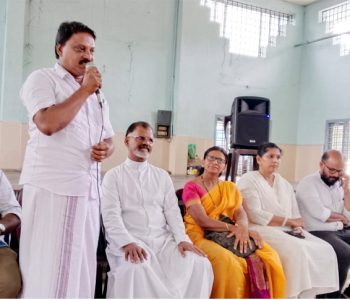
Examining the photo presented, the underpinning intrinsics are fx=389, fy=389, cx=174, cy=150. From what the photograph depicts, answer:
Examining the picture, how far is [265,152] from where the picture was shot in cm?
296

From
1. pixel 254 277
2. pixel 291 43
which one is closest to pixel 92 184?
pixel 254 277

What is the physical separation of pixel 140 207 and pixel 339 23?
790 cm

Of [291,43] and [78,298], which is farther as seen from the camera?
[291,43]

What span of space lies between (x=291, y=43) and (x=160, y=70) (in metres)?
3.50

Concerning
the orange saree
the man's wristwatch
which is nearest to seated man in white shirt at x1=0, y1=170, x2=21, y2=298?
the man's wristwatch

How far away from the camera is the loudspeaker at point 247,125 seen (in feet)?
19.4

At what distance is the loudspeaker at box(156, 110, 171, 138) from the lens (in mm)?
7991

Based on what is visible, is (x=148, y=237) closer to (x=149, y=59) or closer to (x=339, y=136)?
(x=149, y=59)

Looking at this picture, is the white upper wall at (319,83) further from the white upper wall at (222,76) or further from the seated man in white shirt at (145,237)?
the seated man in white shirt at (145,237)

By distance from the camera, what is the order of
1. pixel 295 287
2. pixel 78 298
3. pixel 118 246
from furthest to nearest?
1. pixel 295 287
2. pixel 118 246
3. pixel 78 298

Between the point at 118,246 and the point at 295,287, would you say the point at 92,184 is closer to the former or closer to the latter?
the point at 118,246

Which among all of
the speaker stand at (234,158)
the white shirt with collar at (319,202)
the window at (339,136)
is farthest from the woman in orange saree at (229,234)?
the window at (339,136)

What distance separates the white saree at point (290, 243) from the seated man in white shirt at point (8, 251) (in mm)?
1600

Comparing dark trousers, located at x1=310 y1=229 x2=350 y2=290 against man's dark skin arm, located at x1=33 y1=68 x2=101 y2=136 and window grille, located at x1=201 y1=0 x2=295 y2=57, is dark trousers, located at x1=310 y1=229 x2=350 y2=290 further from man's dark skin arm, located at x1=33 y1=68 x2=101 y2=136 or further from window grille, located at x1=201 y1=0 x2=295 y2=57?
window grille, located at x1=201 y1=0 x2=295 y2=57
